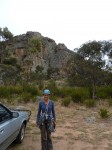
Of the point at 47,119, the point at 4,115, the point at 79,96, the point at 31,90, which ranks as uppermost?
the point at 31,90

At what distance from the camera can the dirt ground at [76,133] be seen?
25.3 feet

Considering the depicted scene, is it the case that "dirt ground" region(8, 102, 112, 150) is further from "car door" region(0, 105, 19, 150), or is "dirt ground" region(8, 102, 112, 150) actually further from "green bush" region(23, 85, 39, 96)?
"green bush" region(23, 85, 39, 96)

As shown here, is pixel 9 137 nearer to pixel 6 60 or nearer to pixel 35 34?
pixel 6 60

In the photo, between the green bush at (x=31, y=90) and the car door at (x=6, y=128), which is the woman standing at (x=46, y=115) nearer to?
the car door at (x=6, y=128)

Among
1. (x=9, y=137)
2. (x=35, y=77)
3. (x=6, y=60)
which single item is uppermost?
(x=6, y=60)

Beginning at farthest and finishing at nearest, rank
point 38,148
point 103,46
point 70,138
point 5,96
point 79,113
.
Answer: point 103,46
point 5,96
point 79,113
point 70,138
point 38,148

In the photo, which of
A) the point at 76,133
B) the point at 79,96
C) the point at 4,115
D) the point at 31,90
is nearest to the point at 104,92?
the point at 79,96

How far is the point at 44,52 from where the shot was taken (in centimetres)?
6831

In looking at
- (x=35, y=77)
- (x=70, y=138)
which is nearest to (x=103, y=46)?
(x=70, y=138)

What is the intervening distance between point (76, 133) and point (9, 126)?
342 cm

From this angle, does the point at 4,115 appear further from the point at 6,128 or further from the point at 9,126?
the point at 6,128

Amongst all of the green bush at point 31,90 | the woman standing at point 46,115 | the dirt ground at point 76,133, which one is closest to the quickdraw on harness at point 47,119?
the woman standing at point 46,115

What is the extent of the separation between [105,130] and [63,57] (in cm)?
5723

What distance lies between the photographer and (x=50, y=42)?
70125mm
